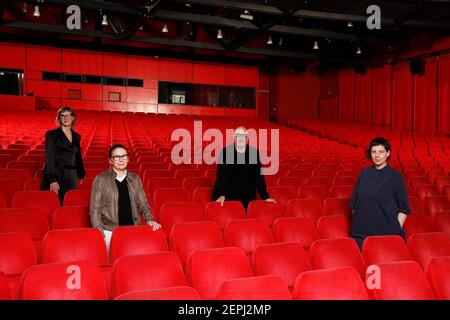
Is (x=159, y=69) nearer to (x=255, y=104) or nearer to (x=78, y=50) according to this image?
(x=78, y=50)

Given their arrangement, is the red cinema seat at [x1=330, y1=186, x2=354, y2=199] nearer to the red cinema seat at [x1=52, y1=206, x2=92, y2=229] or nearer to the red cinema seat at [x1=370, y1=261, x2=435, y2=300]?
the red cinema seat at [x1=370, y1=261, x2=435, y2=300]

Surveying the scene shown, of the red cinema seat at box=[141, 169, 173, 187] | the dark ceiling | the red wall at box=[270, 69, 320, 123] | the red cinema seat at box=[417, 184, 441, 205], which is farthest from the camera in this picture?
the red wall at box=[270, 69, 320, 123]

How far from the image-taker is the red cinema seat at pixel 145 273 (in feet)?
7.06

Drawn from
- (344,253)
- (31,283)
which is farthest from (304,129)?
(31,283)

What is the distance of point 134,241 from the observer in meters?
2.75

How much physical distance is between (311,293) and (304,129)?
12882 mm

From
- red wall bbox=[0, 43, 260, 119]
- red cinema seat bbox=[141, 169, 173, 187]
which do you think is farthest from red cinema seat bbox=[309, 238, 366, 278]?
red wall bbox=[0, 43, 260, 119]

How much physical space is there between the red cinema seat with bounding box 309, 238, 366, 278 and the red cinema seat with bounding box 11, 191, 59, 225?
2144mm

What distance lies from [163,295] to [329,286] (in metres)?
0.78

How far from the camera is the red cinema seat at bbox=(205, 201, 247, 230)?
3.58m

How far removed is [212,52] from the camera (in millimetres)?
16844

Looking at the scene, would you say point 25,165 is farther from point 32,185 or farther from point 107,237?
point 107,237

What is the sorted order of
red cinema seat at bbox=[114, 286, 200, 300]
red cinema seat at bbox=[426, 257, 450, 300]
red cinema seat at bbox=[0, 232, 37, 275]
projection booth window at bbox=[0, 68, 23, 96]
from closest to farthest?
red cinema seat at bbox=[114, 286, 200, 300]
red cinema seat at bbox=[426, 257, 450, 300]
red cinema seat at bbox=[0, 232, 37, 275]
projection booth window at bbox=[0, 68, 23, 96]

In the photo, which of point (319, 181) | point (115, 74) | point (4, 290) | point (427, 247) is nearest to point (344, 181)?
point (319, 181)
